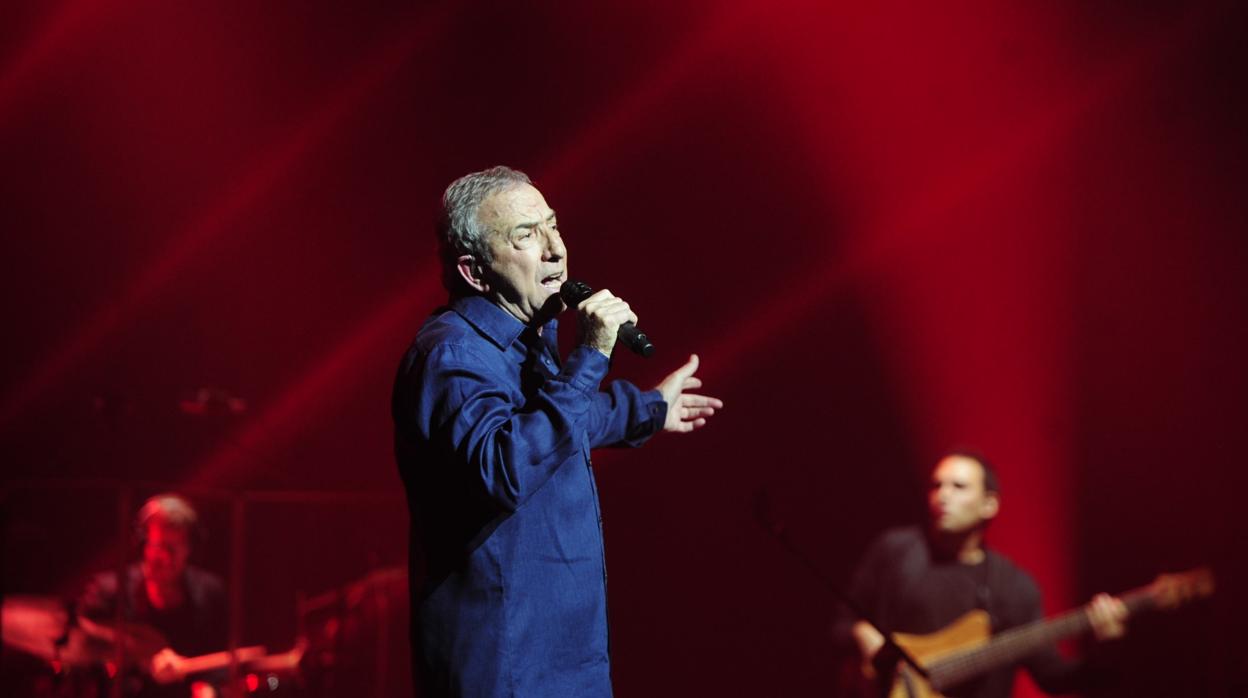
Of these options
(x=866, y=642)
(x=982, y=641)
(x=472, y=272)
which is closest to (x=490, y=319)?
(x=472, y=272)

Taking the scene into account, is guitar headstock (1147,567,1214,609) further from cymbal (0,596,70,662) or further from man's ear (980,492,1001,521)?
cymbal (0,596,70,662)

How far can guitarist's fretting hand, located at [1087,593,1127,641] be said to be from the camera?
446 cm

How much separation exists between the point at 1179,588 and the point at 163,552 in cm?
452

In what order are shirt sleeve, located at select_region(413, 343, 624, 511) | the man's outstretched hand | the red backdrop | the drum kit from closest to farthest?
shirt sleeve, located at select_region(413, 343, 624, 511) < the man's outstretched hand < the drum kit < the red backdrop

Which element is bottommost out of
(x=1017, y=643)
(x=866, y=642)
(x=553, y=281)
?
(x=1017, y=643)

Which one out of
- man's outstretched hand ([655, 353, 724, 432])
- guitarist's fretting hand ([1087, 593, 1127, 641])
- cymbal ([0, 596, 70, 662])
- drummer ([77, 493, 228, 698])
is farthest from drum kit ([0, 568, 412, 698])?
man's outstretched hand ([655, 353, 724, 432])

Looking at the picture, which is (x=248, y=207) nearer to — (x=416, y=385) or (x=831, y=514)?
(x=831, y=514)

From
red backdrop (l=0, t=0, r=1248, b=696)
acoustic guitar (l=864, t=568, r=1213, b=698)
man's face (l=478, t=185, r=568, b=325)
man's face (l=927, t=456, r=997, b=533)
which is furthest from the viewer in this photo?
red backdrop (l=0, t=0, r=1248, b=696)

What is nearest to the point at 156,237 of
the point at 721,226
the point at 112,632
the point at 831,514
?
A: the point at 112,632

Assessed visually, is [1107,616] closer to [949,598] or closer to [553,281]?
[949,598]

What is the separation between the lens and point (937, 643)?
4512 millimetres

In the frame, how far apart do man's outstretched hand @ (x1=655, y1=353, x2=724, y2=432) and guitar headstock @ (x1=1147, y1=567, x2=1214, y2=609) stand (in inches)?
117

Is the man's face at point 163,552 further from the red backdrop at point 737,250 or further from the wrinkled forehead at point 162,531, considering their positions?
the red backdrop at point 737,250

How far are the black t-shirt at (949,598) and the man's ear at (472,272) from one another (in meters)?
2.90
